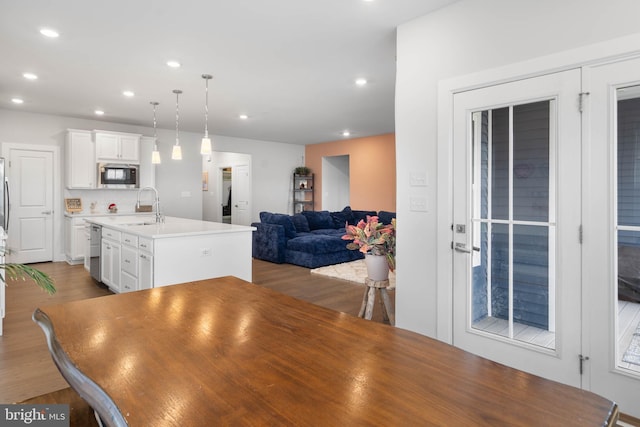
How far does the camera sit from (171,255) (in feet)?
11.2

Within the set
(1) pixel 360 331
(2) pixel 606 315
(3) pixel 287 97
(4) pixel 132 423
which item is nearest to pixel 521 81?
(2) pixel 606 315

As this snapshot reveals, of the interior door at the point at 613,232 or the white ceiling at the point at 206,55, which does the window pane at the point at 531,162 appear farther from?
the white ceiling at the point at 206,55

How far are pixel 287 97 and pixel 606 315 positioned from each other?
14.4 ft

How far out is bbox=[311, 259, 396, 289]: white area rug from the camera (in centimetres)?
511

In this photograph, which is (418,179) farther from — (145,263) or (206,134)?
(145,263)

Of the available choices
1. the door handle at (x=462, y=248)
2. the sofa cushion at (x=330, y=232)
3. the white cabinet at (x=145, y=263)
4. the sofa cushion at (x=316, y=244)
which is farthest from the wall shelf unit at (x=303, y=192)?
the door handle at (x=462, y=248)

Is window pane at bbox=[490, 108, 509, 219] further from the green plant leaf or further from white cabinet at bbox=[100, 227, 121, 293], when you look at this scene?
white cabinet at bbox=[100, 227, 121, 293]

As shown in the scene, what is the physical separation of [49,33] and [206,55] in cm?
129

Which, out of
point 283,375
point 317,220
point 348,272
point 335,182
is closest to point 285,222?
point 317,220

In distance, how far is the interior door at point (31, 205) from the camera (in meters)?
5.92

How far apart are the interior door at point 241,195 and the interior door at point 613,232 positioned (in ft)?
25.1

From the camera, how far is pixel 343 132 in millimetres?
7996

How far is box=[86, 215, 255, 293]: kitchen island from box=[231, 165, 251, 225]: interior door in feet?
15.4

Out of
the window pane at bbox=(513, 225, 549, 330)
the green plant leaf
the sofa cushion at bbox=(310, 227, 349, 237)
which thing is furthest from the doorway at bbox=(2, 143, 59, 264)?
the window pane at bbox=(513, 225, 549, 330)
